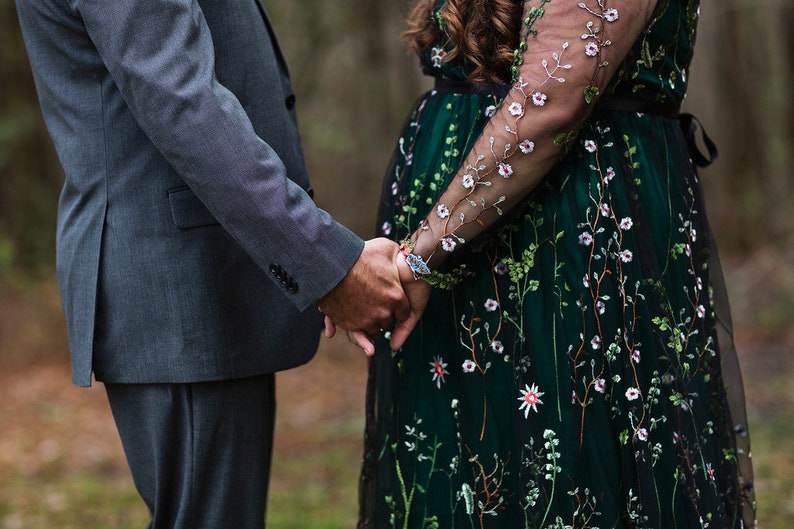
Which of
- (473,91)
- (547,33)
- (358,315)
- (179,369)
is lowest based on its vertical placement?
(179,369)

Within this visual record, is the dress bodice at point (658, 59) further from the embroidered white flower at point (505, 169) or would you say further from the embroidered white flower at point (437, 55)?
the embroidered white flower at point (505, 169)

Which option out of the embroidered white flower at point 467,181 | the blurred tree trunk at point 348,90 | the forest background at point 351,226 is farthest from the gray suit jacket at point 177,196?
the blurred tree trunk at point 348,90

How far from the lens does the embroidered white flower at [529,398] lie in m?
1.62

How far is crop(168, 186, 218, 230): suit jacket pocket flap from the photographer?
1657 mm

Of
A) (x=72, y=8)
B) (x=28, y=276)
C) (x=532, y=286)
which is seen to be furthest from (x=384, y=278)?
(x=28, y=276)

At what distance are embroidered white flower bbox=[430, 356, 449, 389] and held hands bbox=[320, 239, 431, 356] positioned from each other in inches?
4.0

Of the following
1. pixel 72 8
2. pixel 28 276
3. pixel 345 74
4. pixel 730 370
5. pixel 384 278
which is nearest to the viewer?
pixel 72 8

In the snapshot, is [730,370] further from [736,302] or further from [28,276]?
[28,276]

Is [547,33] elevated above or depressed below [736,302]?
above

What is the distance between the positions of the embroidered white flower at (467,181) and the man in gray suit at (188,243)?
186mm

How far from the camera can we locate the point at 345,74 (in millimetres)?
8234

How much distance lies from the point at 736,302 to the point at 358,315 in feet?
18.7

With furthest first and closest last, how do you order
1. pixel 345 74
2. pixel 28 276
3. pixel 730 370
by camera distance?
1. pixel 345 74
2. pixel 28 276
3. pixel 730 370

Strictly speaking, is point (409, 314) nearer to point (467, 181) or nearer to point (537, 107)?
point (467, 181)
